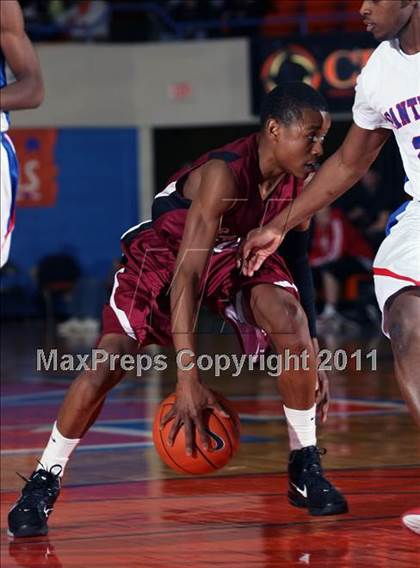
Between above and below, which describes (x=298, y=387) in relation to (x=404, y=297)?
below

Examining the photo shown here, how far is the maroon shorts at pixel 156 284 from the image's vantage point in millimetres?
5066

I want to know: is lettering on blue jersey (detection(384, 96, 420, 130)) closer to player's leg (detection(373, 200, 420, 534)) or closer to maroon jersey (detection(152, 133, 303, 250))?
player's leg (detection(373, 200, 420, 534))

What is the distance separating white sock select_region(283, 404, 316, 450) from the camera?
5176 millimetres

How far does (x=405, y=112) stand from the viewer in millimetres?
4707

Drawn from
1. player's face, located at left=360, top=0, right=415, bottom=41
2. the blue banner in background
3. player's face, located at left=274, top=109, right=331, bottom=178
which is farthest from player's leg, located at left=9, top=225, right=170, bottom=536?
the blue banner in background

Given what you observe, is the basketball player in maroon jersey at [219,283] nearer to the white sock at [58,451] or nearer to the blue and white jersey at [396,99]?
the white sock at [58,451]

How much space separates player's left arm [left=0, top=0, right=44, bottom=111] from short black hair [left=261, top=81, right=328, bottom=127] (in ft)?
3.55

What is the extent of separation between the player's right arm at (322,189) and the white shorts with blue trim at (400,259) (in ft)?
1.09

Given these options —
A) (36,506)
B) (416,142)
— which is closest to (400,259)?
(416,142)

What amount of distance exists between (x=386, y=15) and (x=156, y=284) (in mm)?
1401

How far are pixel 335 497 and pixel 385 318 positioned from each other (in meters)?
0.84

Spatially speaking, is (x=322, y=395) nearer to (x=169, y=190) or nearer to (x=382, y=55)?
(x=169, y=190)

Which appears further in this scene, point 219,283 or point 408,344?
point 219,283

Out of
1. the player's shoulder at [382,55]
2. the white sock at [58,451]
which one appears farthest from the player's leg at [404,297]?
the white sock at [58,451]
